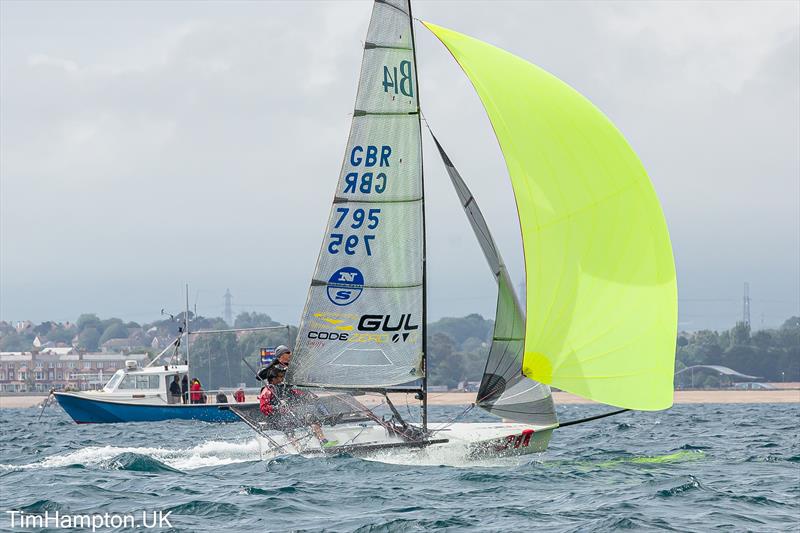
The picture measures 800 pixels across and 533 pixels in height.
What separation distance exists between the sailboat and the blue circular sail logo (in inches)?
0.8

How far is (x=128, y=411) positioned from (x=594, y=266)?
71.1 ft

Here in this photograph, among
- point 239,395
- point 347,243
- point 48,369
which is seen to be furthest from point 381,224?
point 48,369

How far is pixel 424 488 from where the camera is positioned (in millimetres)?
14984

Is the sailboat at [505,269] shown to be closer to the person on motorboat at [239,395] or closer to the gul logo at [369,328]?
the gul logo at [369,328]

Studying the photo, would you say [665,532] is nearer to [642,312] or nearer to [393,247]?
[642,312]

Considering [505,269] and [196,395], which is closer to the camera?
[505,269]

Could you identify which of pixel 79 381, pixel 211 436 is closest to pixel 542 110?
pixel 211 436

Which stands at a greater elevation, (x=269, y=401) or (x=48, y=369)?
(x=269, y=401)

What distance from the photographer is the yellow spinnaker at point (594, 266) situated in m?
17.0

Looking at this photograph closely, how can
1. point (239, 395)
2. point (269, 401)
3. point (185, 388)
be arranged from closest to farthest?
point (269, 401), point (239, 395), point (185, 388)

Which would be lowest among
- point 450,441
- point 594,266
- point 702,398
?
point 702,398

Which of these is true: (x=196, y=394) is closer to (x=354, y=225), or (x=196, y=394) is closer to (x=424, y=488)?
(x=354, y=225)

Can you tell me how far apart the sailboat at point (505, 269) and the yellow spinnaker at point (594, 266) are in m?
0.02

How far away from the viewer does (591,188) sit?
56.2 feet
